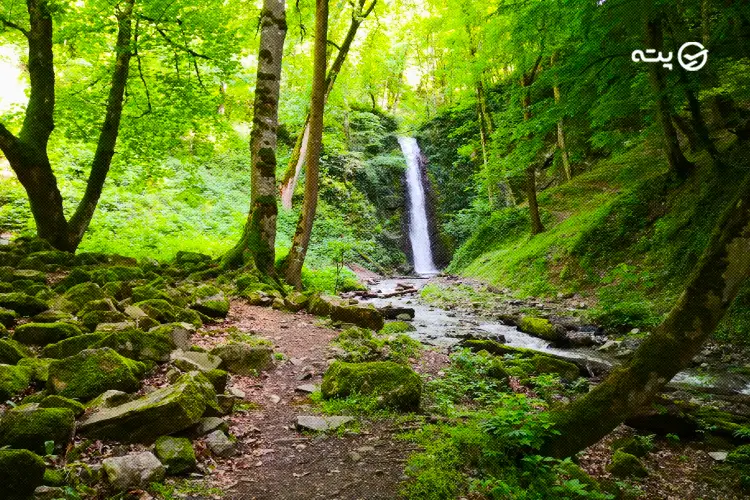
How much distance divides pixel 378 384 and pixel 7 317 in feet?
11.8

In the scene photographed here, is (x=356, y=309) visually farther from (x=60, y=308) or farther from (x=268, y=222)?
(x=60, y=308)

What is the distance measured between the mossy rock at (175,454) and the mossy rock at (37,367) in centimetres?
115

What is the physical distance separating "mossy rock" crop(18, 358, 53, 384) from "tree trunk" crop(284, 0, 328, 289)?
21.7 feet

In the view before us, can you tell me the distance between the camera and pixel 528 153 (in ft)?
43.8

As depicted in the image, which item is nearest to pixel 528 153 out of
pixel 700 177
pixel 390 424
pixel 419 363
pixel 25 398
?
pixel 700 177

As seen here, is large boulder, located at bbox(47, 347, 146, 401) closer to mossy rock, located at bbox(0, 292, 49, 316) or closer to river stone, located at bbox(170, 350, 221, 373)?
river stone, located at bbox(170, 350, 221, 373)

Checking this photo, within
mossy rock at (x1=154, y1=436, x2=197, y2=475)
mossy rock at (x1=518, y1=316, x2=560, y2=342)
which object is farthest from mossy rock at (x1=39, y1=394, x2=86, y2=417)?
mossy rock at (x1=518, y1=316, x2=560, y2=342)

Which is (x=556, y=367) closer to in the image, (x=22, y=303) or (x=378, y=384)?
(x=378, y=384)

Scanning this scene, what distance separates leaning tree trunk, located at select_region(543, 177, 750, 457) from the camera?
2771 mm

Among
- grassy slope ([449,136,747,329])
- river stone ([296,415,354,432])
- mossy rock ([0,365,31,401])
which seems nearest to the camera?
mossy rock ([0,365,31,401])

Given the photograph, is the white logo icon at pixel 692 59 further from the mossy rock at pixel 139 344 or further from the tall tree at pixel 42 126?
the tall tree at pixel 42 126

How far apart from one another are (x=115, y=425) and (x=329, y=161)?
24662 mm

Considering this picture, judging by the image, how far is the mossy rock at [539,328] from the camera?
8.31 metres

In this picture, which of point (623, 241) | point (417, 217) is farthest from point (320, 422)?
point (417, 217)
